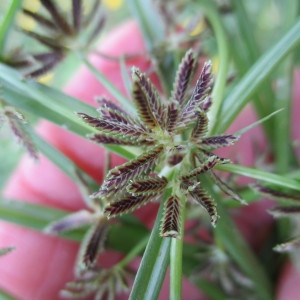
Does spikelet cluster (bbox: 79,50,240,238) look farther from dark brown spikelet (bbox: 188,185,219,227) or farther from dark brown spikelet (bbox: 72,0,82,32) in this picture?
→ dark brown spikelet (bbox: 72,0,82,32)

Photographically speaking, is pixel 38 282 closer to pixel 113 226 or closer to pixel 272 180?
pixel 113 226

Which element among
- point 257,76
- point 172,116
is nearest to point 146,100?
point 172,116

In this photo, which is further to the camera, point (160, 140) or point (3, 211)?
point (3, 211)

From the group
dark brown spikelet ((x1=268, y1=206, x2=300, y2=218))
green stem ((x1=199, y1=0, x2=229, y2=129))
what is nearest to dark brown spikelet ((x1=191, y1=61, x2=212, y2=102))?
green stem ((x1=199, y1=0, x2=229, y2=129))

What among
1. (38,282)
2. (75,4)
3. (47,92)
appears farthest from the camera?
(38,282)

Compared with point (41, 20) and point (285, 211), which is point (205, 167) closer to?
point (285, 211)

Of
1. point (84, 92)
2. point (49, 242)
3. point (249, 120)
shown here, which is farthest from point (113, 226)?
point (249, 120)

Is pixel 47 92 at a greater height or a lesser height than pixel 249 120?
lesser
